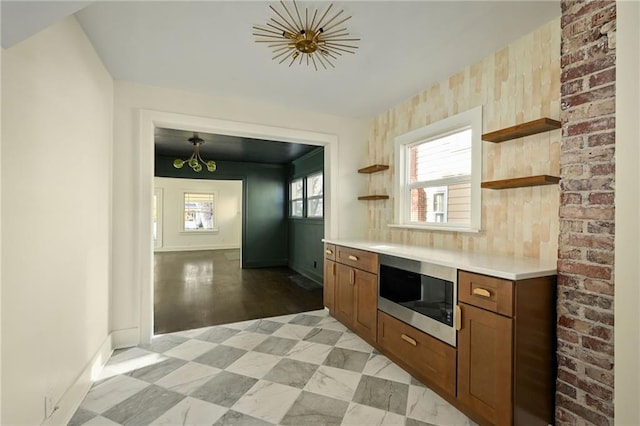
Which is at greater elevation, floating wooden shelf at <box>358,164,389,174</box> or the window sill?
floating wooden shelf at <box>358,164,389,174</box>

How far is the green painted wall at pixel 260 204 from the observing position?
21.8ft

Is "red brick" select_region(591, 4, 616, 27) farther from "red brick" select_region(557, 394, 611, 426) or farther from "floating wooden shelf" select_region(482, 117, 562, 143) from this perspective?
"red brick" select_region(557, 394, 611, 426)

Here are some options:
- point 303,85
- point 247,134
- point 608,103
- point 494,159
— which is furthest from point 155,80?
point 608,103

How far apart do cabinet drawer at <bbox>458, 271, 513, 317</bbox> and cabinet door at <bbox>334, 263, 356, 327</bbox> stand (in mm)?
1301

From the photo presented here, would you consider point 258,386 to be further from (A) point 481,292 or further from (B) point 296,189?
(B) point 296,189

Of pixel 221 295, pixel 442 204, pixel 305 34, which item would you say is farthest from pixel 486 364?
pixel 221 295

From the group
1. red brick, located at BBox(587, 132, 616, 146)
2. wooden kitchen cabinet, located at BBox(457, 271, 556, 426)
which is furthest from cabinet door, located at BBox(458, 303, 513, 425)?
red brick, located at BBox(587, 132, 616, 146)

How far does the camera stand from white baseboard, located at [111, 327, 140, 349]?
8.59 feet

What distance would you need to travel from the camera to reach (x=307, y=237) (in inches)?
234

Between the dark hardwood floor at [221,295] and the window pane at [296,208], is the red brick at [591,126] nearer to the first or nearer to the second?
the dark hardwood floor at [221,295]

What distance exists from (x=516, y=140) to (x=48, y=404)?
3.27 meters

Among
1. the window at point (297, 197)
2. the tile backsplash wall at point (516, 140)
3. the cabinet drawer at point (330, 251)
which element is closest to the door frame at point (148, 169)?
the cabinet drawer at point (330, 251)

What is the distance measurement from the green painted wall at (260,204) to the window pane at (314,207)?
1.36 m

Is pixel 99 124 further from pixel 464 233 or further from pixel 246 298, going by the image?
pixel 464 233
